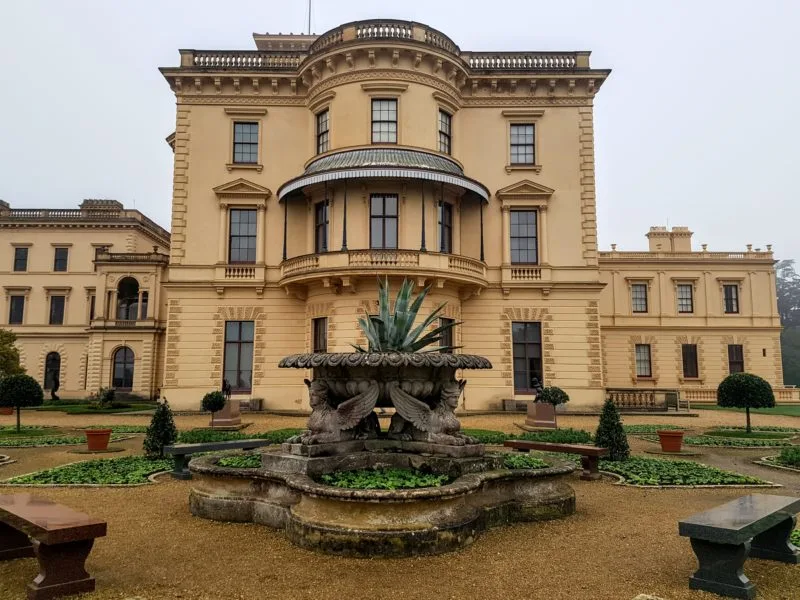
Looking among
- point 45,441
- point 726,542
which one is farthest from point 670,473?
point 45,441

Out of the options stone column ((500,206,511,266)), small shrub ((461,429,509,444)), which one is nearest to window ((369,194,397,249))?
stone column ((500,206,511,266))

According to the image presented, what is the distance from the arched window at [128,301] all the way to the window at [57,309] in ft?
19.0

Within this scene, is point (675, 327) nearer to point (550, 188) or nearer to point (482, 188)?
point (550, 188)

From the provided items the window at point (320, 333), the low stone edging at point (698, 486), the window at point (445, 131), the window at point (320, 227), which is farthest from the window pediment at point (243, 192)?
the low stone edging at point (698, 486)

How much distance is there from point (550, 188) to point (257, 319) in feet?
45.5

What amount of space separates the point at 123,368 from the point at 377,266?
26700 mm

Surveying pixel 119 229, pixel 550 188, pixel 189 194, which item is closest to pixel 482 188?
pixel 550 188

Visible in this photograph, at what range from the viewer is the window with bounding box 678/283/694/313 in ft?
129

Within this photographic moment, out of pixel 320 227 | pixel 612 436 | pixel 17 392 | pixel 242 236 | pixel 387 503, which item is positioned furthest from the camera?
pixel 242 236

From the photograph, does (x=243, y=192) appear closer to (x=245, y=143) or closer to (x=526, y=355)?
(x=245, y=143)

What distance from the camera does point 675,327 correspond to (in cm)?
3875

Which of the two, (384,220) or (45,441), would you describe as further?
(384,220)

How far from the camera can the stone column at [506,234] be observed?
24984 mm

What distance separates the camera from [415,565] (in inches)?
228
